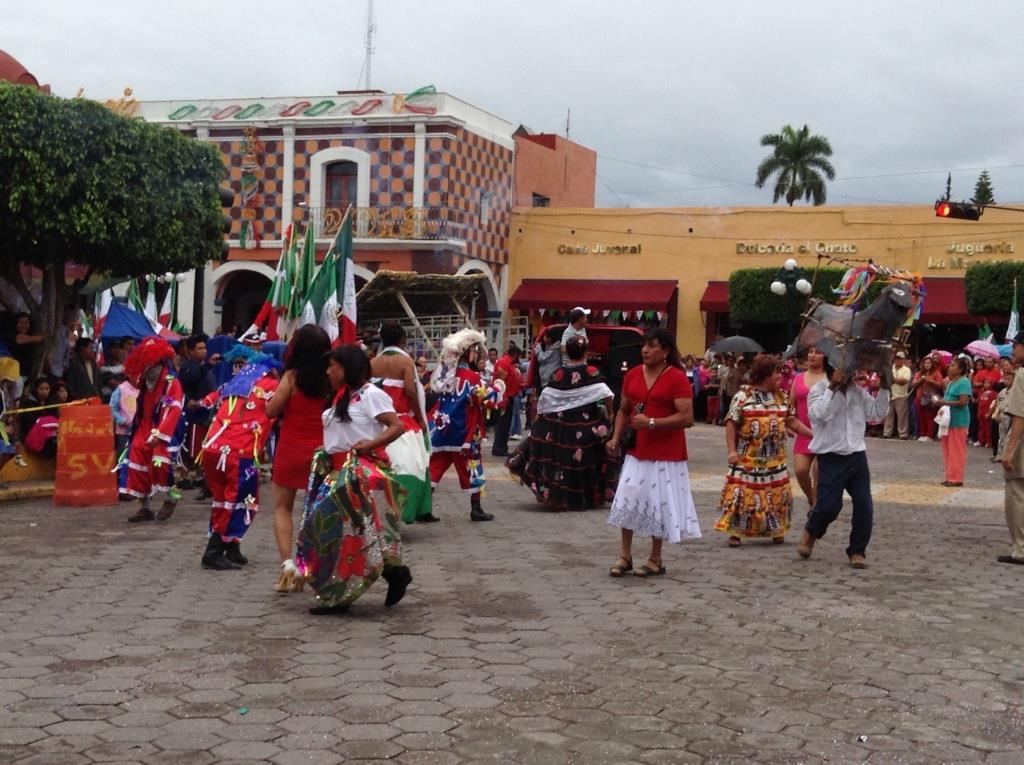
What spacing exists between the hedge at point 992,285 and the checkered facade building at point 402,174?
12614 mm

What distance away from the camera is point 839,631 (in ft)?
25.6

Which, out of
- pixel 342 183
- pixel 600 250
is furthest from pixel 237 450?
pixel 600 250

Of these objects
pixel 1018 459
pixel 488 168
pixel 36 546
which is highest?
pixel 488 168

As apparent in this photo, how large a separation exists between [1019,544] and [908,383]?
17.3m

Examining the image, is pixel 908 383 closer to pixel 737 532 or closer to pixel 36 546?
pixel 737 532

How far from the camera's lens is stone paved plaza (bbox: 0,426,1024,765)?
18.0 feet

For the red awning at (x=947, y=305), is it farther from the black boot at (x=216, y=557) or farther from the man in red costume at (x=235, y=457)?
the black boot at (x=216, y=557)

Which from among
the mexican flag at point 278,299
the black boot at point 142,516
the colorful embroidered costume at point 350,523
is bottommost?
the black boot at point 142,516

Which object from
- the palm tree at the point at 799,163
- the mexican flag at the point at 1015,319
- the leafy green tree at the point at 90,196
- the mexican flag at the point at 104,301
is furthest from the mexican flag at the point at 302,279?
the palm tree at the point at 799,163

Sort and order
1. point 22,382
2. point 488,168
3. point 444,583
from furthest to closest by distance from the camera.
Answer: point 488,168
point 22,382
point 444,583

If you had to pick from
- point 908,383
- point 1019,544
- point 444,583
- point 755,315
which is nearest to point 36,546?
point 444,583

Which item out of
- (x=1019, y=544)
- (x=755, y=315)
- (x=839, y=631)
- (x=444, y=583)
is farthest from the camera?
(x=755, y=315)

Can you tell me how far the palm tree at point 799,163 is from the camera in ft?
181

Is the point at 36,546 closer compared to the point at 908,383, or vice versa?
the point at 36,546
